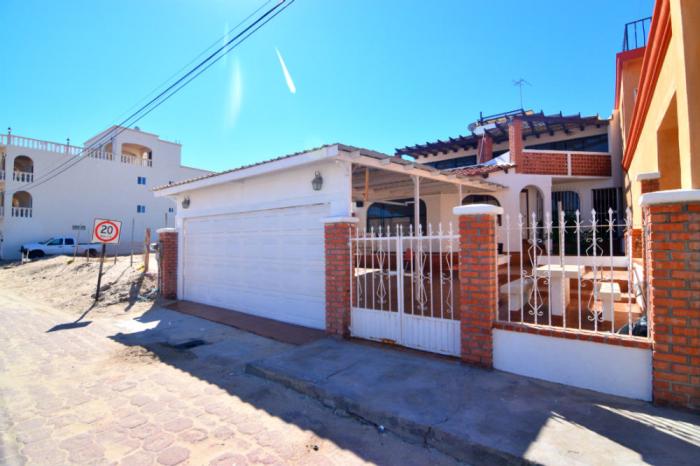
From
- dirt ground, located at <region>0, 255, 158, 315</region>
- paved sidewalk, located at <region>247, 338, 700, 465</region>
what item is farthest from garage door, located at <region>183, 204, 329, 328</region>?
paved sidewalk, located at <region>247, 338, 700, 465</region>

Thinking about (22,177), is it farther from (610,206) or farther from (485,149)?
(610,206)

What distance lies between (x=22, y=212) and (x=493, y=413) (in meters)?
30.9

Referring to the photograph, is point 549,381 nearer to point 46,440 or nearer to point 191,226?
point 46,440

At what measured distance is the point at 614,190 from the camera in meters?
12.8

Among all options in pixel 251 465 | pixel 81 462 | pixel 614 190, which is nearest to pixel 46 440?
pixel 81 462

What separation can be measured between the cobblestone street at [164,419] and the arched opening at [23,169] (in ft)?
Answer: 82.7

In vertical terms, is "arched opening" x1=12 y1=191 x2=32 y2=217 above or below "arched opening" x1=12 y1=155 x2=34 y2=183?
below

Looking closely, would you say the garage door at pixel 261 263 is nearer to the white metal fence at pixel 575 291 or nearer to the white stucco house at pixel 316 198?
the white stucco house at pixel 316 198

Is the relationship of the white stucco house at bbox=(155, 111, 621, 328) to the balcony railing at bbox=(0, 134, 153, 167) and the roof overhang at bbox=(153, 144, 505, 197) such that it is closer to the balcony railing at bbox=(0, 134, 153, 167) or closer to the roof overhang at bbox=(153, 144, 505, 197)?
the roof overhang at bbox=(153, 144, 505, 197)

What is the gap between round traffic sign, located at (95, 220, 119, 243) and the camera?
32.4ft

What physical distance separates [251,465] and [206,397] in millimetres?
1498

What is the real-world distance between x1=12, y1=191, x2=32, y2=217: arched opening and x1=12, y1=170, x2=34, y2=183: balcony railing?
2.78ft

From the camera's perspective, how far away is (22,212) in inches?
934

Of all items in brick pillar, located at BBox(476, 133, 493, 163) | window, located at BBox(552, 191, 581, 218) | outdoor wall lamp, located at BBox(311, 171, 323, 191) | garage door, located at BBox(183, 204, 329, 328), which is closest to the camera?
outdoor wall lamp, located at BBox(311, 171, 323, 191)
